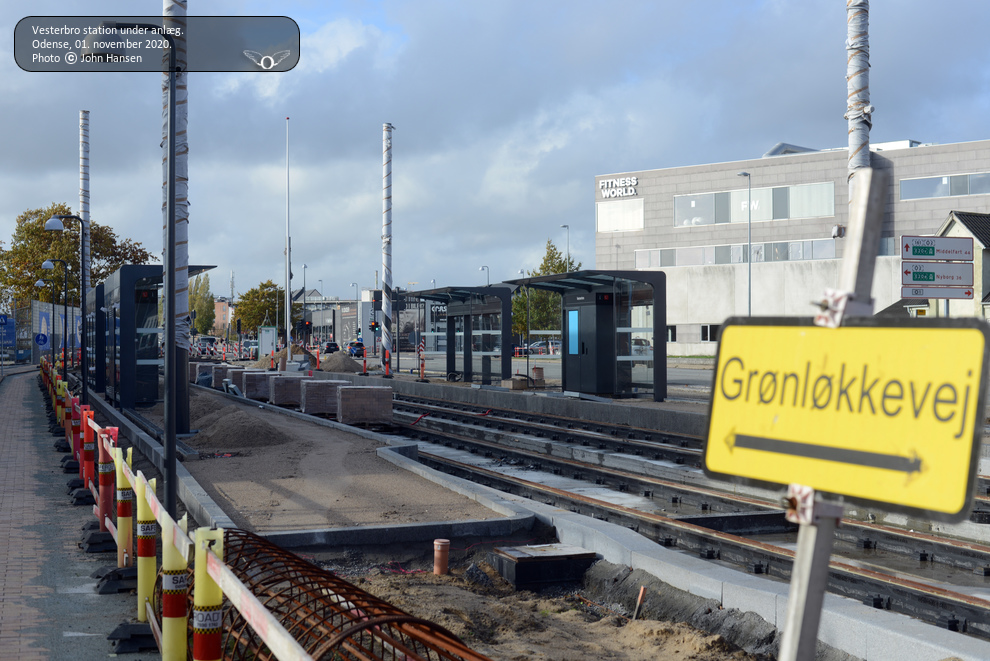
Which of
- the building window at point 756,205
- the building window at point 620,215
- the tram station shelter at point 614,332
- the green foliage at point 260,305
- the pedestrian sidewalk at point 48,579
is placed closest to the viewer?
the pedestrian sidewalk at point 48,579

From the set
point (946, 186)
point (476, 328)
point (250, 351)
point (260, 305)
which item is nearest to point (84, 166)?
point (476, 328)

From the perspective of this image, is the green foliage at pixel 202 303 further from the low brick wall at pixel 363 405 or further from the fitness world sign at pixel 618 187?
→ the low brick wall at pixel 363 405

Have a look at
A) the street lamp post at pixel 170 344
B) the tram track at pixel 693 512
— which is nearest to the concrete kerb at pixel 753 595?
the tram track at pixel 693 512

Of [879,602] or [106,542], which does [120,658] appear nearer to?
[106,542]

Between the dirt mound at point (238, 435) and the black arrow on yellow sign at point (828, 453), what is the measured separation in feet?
48.5

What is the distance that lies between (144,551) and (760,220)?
5805 centimetres

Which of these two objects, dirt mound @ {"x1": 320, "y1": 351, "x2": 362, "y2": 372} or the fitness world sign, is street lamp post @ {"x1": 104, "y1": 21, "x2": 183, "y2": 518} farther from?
the fitness world sign

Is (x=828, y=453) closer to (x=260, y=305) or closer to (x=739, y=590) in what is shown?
(x=739, y=590)

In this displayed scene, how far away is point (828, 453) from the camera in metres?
2.06

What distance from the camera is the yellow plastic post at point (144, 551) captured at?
674 centimetres

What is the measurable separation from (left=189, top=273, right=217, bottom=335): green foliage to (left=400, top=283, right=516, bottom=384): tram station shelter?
111024 mm

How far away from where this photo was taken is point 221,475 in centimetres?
1298

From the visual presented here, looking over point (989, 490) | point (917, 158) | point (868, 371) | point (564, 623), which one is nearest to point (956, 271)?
point (989, 490)

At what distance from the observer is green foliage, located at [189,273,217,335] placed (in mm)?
139800
